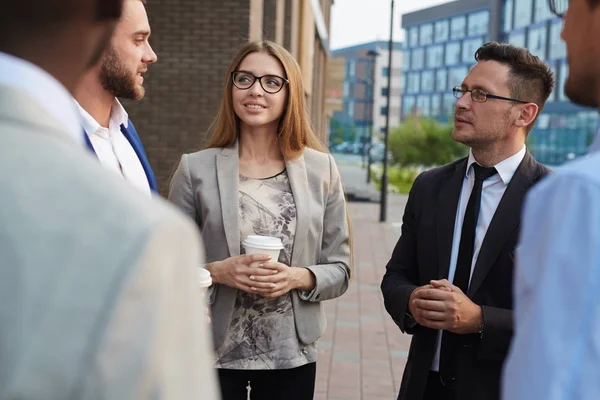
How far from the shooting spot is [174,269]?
0.86m

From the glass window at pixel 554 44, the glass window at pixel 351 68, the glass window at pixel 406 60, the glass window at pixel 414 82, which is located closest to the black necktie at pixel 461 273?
the glass window at pixel 554 44

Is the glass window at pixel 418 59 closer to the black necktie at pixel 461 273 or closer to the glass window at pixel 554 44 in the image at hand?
the glass window at pixel 554 44

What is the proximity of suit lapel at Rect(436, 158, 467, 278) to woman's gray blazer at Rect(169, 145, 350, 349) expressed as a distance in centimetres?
58

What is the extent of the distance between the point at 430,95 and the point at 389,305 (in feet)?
438

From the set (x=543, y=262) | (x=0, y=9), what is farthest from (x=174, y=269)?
(x=543, y=262)

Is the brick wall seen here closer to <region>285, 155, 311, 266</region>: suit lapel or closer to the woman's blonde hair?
the woman's blonde hair

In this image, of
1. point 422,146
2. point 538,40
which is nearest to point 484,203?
point 422,146

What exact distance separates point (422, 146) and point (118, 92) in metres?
45.0

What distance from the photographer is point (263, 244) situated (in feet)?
10.6

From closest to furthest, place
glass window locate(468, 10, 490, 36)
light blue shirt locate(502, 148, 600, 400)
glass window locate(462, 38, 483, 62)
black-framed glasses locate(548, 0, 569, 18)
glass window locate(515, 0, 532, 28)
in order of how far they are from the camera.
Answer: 1. light blue shirt locate(502, 148, 600, 400)
2. black-framed glasses locate(548, 0, 569, 18)
3. glass window locate(515, 0, 532, 28)
4. glass window locate(468, 10, 490, 36)
5. glass window locate(462, 38, 483, 62)

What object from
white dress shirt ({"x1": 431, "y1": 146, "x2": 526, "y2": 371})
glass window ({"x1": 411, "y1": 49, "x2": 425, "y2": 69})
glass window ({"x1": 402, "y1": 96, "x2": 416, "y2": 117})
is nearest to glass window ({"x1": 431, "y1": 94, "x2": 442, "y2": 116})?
glass window ({"x1": 402, "y1": 96, "x2": 416, "y2": 117})

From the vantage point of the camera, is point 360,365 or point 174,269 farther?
point 360,365

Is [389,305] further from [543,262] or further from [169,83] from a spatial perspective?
[169,83]

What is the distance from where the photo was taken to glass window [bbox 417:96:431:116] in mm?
133000
